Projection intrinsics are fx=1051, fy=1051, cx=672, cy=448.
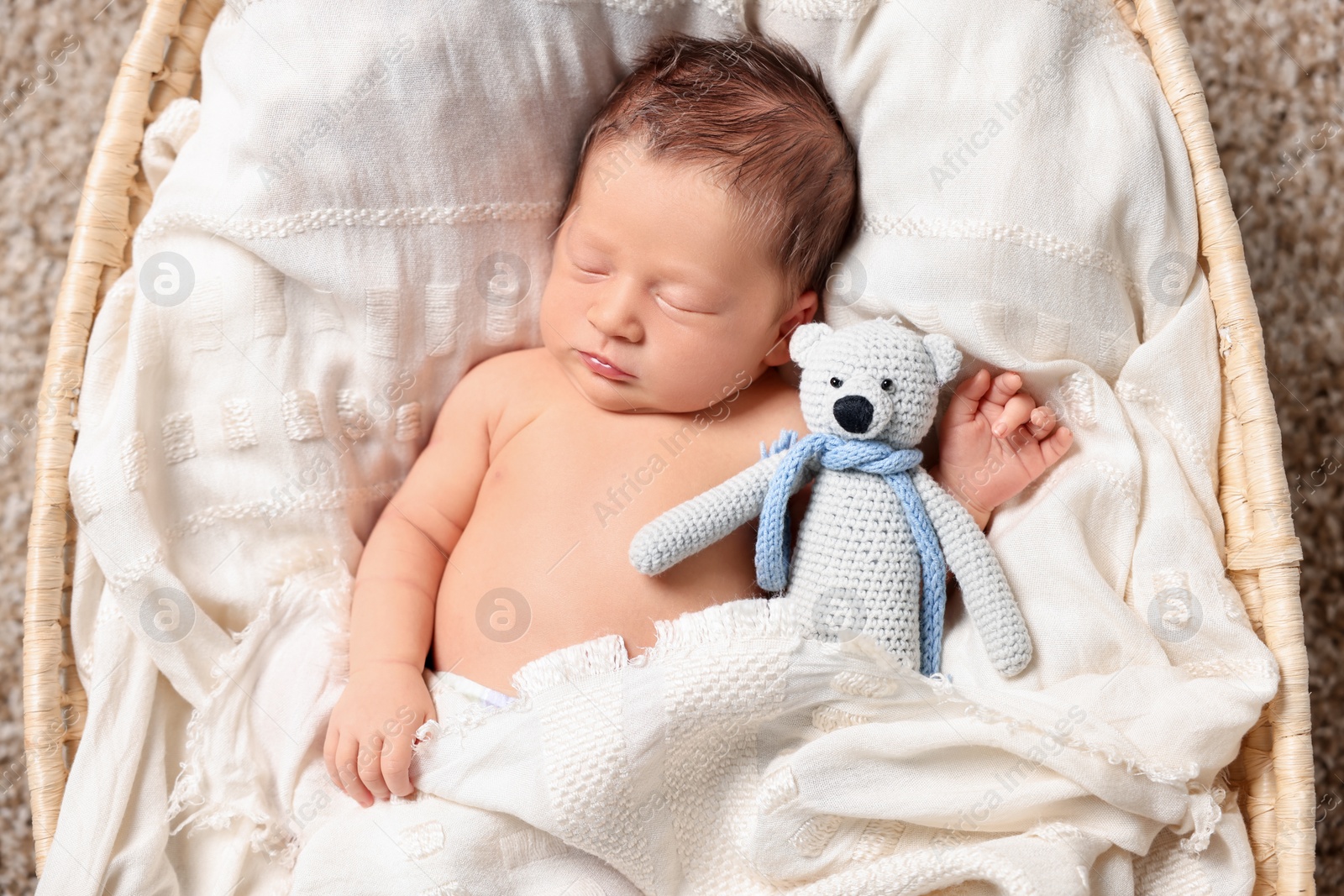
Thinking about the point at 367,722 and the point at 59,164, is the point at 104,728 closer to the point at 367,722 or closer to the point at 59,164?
the point at 367,722

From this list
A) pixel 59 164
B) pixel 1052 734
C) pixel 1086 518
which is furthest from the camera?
pixel 59 164

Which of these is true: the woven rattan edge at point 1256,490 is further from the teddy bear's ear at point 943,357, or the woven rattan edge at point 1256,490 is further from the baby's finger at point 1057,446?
the teddy bear's ear at point 943,357

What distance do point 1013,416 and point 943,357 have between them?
4.5 inches

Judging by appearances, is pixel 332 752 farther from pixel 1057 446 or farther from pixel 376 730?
pixel 1057 446

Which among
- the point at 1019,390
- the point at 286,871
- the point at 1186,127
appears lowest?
the point at 286,871

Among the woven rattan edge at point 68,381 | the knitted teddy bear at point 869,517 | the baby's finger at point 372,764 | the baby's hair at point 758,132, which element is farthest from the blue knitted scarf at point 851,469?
the woven rattan edge at point 68,381

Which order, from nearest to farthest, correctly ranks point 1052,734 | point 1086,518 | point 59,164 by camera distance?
1. point 1052,734
2. point 1086,518
3. point 59,164

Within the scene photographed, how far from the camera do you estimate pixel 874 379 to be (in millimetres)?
1100

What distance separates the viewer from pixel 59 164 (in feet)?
5.23

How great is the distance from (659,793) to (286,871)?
0.43 meters

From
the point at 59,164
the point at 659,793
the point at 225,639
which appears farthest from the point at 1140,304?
the point at 59,164

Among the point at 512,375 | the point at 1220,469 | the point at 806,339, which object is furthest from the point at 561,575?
the point at 1220,469

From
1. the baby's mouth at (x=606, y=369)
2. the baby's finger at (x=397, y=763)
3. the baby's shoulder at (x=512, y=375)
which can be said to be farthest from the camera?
the baby's shoulder at (x=512, y=375)

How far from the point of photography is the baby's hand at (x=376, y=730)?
1097mm
